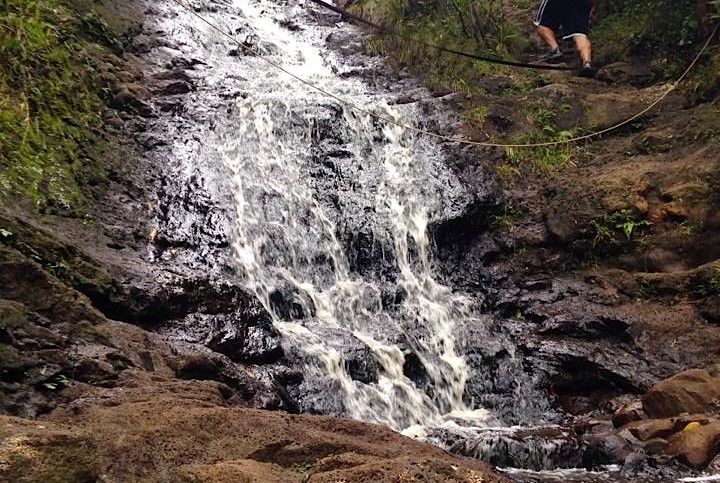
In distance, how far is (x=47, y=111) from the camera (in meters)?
7.14

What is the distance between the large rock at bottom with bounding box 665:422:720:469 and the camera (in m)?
4.22

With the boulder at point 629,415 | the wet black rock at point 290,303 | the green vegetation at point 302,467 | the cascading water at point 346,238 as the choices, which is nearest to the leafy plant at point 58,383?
the green vegetation at point 302,467

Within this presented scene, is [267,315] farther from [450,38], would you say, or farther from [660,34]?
[660,34]

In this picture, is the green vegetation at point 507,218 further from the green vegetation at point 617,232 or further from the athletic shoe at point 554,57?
the athletic shoe at point 554,57

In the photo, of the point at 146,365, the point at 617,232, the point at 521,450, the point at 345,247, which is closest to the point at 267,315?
the point at 146,365

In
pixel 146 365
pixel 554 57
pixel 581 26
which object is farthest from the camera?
pixel 554 57

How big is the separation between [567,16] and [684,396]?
8805 millimetres

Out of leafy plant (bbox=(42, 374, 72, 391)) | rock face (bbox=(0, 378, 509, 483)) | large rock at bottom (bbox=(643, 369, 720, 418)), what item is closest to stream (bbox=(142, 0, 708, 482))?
large rock at bottom (bbox=(643, 369, 720, 418))

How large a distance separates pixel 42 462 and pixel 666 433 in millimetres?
4654

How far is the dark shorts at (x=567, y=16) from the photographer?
37.0 feet

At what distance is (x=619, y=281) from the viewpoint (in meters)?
7.89

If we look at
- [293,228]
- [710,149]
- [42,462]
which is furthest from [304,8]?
[42,462]

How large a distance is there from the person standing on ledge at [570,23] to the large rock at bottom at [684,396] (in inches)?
302

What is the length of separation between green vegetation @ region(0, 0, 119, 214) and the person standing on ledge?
8795 millimetres
